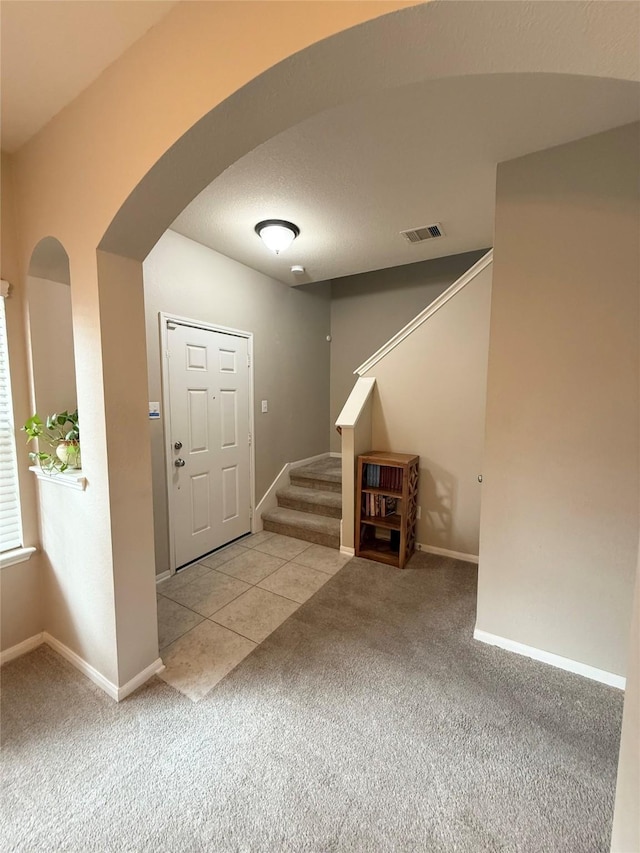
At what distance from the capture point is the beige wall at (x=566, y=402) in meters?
1.57

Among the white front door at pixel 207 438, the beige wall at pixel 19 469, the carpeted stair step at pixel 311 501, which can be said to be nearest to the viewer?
the beige wall at pixel 19 469

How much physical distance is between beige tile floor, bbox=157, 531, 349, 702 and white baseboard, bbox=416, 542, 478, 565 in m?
0.73

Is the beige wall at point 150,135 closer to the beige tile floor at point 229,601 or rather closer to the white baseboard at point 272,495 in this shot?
the beige tile floor at point 229,601

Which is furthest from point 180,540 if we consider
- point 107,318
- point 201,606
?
point 107,318

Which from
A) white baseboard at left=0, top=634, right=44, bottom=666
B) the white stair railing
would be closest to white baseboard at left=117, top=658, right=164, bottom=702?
white baseboard at left=0, top=634, right=44, bottom=666

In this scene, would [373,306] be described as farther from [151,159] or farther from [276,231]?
[151,159]

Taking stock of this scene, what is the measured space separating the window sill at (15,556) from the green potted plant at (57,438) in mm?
493

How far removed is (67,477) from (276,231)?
1998mm

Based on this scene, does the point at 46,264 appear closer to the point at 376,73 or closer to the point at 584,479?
the point at 376,73

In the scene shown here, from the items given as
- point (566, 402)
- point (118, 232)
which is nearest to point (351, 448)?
point (566, 402)

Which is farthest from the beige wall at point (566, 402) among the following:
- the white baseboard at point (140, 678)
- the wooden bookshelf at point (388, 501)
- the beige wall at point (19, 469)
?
the beige wall at point (19, 469)

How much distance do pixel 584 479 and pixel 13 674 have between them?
3.03m

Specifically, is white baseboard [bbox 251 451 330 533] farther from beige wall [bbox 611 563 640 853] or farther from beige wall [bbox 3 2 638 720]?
beige wall [bbox 611 563 640 853]

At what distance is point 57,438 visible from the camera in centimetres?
190
